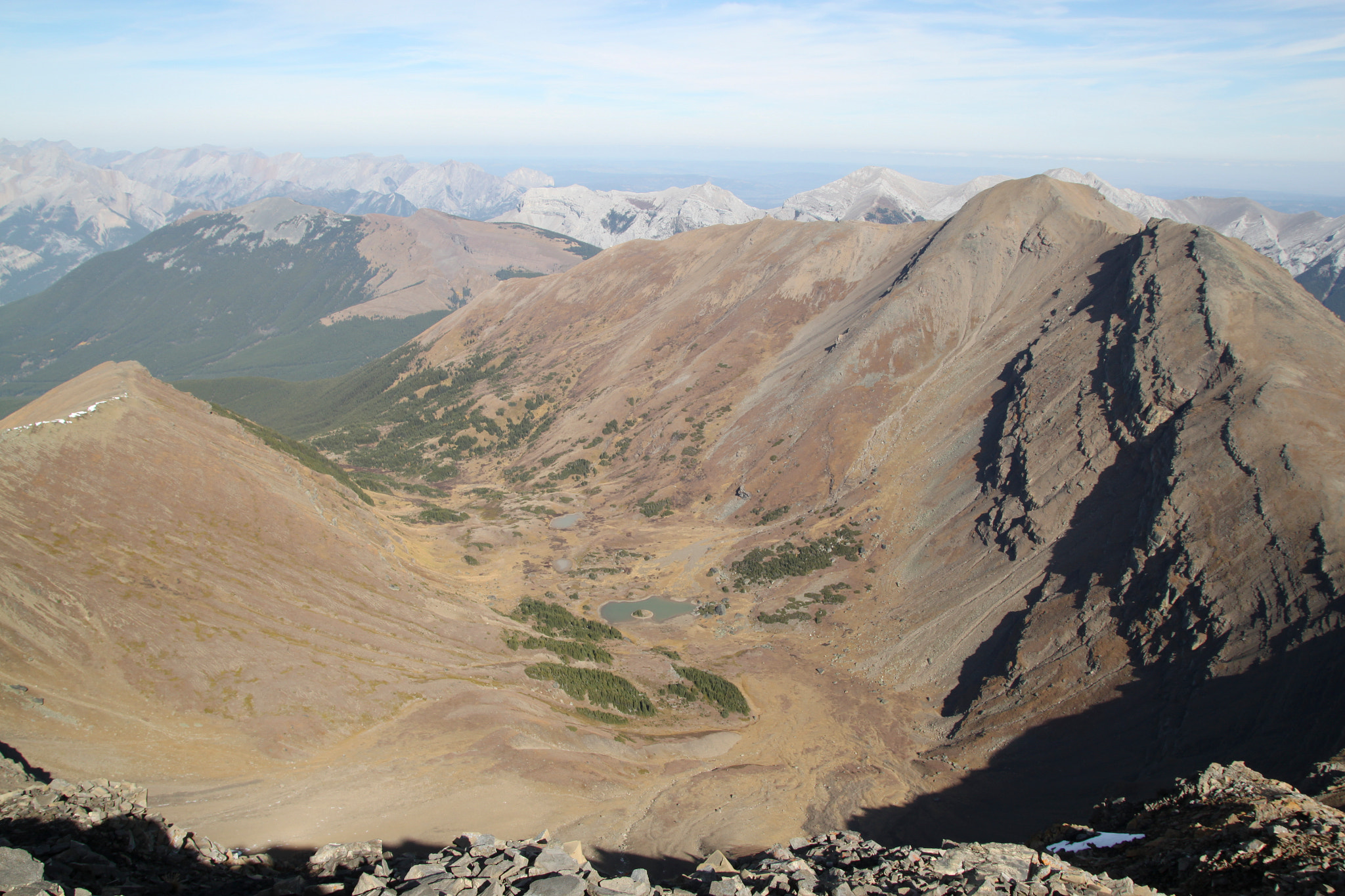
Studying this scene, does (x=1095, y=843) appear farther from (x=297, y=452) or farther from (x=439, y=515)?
(x=297, y=452)

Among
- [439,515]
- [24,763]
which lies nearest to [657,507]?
[439,515]

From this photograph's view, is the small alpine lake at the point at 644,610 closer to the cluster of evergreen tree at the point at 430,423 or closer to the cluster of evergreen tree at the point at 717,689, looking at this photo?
the cluster of evergreen tree at the point at 717,689

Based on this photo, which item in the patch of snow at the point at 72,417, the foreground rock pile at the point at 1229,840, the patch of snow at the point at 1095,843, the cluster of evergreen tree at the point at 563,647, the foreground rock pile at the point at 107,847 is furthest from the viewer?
Answer: the cluster of evergreen tree at the point at 563,647

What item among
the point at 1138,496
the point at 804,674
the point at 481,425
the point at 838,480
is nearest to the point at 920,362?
the point at 838,480

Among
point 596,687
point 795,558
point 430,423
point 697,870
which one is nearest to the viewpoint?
point 697,870

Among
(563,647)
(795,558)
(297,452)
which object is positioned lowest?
(563,647)

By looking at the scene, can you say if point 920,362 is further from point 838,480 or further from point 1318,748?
point 1318,748

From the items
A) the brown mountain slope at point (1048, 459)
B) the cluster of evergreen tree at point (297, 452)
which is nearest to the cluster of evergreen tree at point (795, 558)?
the brown mountain slope at point (1048, 459)
